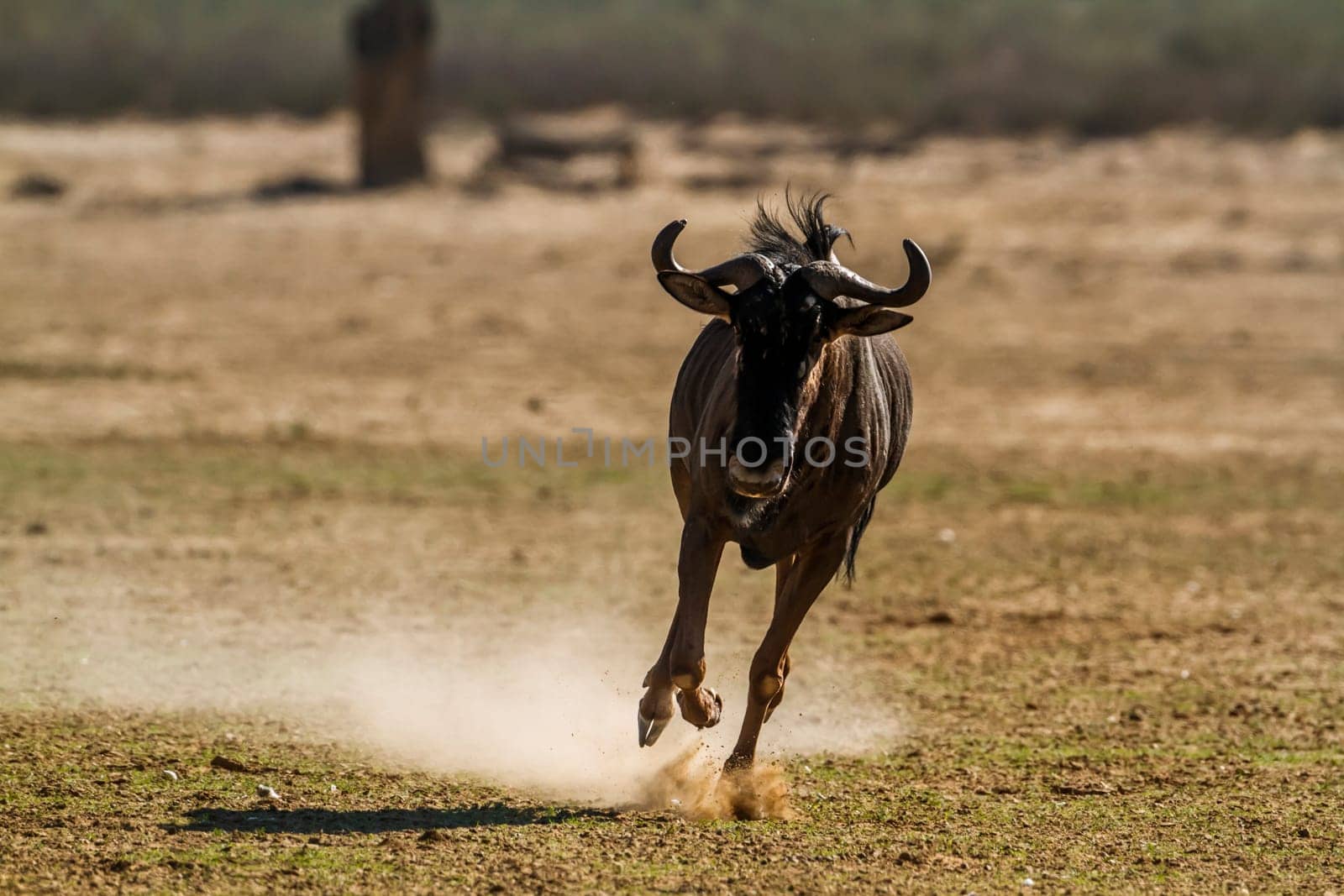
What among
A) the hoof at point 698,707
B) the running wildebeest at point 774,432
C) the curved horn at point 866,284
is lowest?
the hoof at point 698,707

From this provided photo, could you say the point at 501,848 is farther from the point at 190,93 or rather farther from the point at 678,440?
the point at 190,93

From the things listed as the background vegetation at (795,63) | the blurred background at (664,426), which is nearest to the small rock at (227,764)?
the blurred background at (664,426)

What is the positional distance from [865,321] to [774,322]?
45 cm

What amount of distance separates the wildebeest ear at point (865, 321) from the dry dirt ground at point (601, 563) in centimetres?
167

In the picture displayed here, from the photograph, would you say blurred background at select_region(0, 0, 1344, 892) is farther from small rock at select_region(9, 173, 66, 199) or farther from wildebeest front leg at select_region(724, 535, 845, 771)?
wildebeest front leg at select_region(724, 535, 845, 771)

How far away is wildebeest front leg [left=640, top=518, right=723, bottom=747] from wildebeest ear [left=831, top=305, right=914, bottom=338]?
0.89 meters

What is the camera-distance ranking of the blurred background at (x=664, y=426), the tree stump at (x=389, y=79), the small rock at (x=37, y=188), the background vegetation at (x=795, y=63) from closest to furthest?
the blurred background at (x=664, y=426) → the small rock at (x=37, y=188) → the tree stump at (x=389, y=79) → the background vegetation at (x=795, y=63)

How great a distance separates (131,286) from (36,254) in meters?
2.06

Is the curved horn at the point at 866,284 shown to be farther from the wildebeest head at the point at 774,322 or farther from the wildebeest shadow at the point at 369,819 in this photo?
the wildebeest shadow at the point at 369,819

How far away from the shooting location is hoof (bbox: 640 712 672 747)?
6613 millimetres

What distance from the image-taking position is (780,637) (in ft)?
22.1

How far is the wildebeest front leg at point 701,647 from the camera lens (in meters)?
6.48

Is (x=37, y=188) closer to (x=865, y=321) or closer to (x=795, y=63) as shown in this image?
(x=795, y=63)

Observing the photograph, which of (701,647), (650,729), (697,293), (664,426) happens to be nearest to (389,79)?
(664,426)
